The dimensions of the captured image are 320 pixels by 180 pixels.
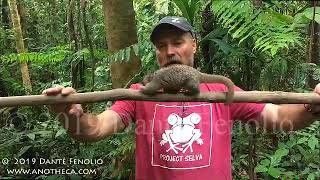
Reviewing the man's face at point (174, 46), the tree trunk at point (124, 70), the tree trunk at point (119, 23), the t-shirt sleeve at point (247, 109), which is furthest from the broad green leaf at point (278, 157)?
the tree trunk at point (119, 23)

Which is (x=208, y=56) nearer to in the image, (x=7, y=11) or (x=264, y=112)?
(x=264, y=112)

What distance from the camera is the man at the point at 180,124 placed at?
2750 mm

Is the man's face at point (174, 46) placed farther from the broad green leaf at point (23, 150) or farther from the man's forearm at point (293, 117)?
the broad green leaf at point (23, 150)

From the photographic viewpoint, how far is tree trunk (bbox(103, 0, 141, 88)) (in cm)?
444

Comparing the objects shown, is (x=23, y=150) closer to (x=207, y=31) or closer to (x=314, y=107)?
(x=207, y=31)

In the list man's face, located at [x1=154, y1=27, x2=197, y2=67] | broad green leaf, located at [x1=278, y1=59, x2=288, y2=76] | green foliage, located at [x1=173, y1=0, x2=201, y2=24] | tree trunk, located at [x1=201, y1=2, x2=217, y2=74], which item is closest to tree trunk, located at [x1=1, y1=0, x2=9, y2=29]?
tree trunk, located at [x1=201, y1=2, x2=217, y2=74]

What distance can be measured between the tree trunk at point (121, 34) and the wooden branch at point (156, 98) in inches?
71.8

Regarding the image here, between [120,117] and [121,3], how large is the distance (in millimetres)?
1879

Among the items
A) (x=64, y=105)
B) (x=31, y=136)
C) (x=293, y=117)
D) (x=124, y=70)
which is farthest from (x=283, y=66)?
(x=31, y=136)

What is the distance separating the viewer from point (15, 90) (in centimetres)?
748

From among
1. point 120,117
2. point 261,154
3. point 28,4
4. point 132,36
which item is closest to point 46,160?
point 132,36

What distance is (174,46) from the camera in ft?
9.96

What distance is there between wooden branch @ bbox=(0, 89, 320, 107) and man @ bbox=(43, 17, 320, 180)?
123 mm

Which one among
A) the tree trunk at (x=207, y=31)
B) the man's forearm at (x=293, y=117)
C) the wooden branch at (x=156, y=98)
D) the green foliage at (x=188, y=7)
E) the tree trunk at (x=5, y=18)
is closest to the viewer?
the wooden branch at (x=156, y=98)
